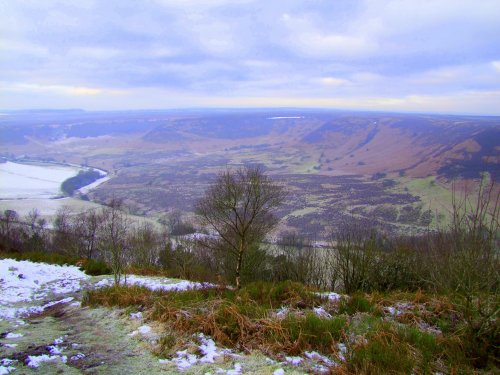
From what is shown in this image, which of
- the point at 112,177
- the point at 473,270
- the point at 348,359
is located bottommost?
the point at 112,177

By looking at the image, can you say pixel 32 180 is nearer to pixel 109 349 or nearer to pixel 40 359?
pixel 40 359

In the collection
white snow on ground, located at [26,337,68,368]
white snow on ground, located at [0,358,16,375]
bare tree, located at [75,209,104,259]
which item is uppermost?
white snow on ground, located at [0,358,16,375]

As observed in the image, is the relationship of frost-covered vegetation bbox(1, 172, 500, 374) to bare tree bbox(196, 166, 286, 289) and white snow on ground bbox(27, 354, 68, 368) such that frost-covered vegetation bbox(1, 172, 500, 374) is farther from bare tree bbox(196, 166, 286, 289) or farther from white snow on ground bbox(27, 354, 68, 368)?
bare tree bbox(196, 166, 286, 289)

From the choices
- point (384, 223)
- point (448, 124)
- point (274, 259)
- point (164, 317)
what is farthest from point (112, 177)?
point (448, 124)

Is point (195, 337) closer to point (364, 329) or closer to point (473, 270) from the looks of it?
point (364, 329)

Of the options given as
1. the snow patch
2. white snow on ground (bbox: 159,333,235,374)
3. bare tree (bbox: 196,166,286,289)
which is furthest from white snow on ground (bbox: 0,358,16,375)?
bare tree (bbox: 196,166,286,289)

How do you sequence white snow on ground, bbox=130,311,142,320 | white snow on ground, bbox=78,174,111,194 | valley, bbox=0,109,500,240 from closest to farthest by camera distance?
white snow on ground, bbox=130,311,142,320 → valley, bbox=0,109,500,240 → white snow on ground, bbox=78,174,111,194

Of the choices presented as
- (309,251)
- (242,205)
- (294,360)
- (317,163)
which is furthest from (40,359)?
(317,163)
